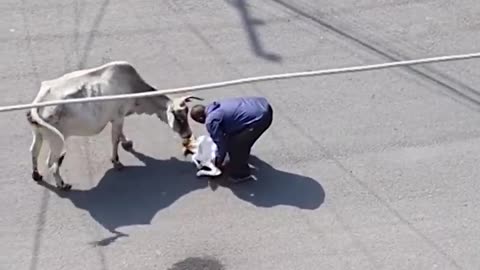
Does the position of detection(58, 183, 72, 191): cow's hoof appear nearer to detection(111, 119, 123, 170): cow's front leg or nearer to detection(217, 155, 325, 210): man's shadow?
detection(111, 119, 123, 170): cow's front leg

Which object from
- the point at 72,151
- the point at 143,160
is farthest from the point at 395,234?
the point at 72,151

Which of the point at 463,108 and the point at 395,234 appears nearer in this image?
the point at 395,234

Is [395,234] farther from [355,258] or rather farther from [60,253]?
[60,253]

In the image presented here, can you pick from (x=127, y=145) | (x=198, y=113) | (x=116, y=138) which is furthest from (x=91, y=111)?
(x=198, y=113)

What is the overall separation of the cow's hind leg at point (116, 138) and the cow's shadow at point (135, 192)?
8 cm

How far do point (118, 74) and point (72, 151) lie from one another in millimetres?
1083

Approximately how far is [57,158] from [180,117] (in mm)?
1305

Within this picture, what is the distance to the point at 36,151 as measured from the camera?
1016 centimetres

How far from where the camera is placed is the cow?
32.2 ft

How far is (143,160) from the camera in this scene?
10672 millimetres

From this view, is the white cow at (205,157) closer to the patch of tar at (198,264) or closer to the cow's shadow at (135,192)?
the cow's shadow at (135,192)

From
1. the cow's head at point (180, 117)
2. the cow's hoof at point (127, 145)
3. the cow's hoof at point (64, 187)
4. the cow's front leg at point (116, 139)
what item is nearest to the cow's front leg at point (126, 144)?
the cow's hoof at point (127, 145)

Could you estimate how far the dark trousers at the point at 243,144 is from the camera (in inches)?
395

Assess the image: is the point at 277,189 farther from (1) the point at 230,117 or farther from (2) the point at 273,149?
(1) the point at 230,117
